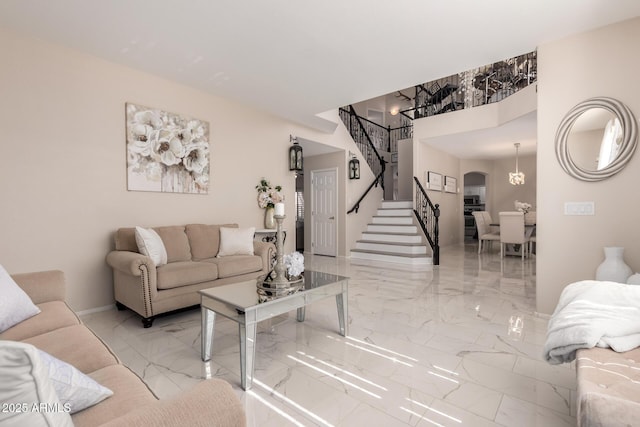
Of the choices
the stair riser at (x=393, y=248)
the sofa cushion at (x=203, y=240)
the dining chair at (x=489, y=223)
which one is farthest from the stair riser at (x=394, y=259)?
the sofa cushion at (x=203, y=240)

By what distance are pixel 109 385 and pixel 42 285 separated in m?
1.57

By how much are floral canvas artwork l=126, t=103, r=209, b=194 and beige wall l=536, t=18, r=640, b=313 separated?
410 cm

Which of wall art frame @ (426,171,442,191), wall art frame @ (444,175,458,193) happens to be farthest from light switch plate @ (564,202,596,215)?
wall art frame @ (444,175,458,193)

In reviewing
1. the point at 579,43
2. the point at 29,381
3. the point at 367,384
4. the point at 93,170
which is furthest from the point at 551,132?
the point at 93,170

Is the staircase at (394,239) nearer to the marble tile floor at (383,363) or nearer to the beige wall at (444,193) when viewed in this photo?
the beige wall at (444,193)

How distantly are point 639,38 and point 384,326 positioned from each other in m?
3.38

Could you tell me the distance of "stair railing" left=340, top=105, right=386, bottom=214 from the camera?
758cm

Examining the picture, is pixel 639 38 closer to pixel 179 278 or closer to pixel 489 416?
pixel 489 416

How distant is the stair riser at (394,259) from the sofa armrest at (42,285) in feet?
17.2

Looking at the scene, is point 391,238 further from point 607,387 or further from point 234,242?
point 607,387

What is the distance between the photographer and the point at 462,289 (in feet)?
13.8

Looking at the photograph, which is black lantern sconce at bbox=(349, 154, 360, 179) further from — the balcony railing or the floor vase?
the floor vase

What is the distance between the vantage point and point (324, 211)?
7.56m

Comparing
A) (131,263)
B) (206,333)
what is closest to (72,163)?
(131,263)
